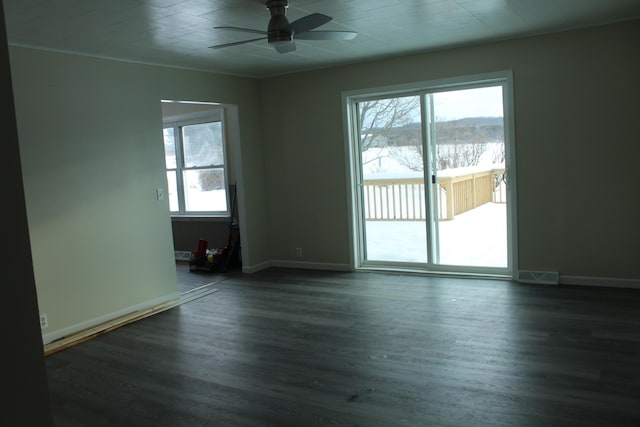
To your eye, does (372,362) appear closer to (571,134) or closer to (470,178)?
(470,178)

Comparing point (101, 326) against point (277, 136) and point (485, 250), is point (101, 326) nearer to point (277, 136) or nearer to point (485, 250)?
point (277, 136)

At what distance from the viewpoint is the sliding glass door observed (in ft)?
17.5

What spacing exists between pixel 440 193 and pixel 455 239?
0.54m

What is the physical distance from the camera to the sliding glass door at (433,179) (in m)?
5.33

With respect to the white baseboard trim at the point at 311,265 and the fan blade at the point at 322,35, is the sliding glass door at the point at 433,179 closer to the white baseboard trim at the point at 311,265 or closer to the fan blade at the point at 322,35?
the white baseboard trim at the point at 311,265

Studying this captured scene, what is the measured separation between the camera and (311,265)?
643 cm

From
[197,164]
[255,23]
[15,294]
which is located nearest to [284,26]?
[255,23]

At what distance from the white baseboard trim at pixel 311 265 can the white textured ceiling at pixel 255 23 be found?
8.11ft

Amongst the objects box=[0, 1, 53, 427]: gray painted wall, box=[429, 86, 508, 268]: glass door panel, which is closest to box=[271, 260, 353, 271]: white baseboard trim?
box=[429, 86, 508, 268]: glass door panel

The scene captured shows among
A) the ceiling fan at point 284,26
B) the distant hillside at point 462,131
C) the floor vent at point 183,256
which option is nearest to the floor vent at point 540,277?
the distant hillside at point 462,131

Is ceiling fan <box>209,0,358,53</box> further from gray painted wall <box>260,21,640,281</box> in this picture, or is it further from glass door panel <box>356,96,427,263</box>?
glass door panel <box>356,96,427,263</box>

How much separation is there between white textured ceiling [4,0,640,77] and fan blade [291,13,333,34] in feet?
0.55

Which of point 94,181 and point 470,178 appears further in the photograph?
point 470,178

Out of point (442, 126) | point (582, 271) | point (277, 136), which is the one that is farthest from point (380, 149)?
point (582, 271)
